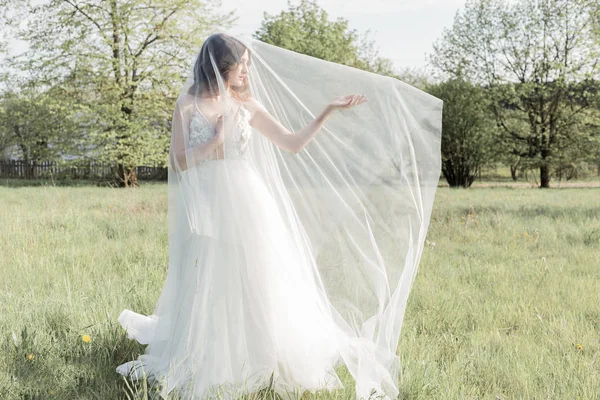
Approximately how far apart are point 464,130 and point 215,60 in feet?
88.0

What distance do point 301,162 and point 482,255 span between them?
4186 millimetres

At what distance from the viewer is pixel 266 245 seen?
2.80 m

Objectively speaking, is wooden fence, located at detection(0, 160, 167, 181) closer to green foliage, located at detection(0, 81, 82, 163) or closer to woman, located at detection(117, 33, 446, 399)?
green foliage, located at detection(0, 81, 82, 163)

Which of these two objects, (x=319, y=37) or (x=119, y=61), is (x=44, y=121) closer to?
(x=119, y=61)

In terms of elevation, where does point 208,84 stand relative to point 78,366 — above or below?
above

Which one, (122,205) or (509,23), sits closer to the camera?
(122,205)

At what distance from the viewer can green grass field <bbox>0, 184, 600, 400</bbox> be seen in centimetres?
292

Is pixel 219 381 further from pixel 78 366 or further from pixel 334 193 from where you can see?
pixel 334 193

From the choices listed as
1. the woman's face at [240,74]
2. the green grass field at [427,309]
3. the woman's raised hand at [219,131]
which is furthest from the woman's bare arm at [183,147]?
the green grass field at [427,309]

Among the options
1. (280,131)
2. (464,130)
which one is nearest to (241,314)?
(280,131)

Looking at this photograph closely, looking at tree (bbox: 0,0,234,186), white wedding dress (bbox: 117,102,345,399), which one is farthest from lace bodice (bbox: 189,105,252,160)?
tree (bbox: 0,0,234,186)

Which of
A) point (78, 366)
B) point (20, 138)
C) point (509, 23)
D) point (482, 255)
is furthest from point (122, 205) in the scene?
point (20, 138)

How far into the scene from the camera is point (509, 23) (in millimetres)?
28641

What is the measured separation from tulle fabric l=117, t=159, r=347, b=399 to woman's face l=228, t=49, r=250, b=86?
0.47m
